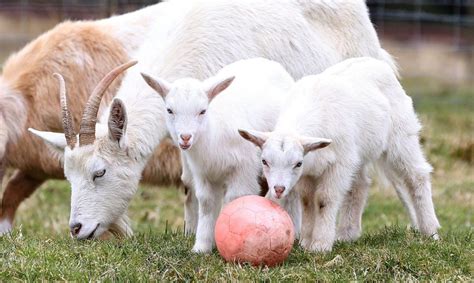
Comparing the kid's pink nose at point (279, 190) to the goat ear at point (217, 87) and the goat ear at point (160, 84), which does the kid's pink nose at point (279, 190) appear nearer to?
the goat ear at point (217, 87)

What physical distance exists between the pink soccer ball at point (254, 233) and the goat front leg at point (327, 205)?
1.11 ft

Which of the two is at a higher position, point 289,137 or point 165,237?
point 289,137

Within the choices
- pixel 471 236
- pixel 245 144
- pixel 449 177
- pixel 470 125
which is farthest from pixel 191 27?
pixel 470 125

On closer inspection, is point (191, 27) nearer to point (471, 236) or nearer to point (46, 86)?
point (46, 86)

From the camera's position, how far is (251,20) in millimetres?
7477

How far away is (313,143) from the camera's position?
224 inches

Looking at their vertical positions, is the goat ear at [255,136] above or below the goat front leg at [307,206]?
above

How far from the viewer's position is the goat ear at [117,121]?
6.34 metres

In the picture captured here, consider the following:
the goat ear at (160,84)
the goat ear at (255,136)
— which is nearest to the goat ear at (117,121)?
the goat ear at (160,84)

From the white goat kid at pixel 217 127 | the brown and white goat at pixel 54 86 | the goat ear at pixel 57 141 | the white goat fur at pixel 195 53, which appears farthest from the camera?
the brown and white goat at pixel 54 86

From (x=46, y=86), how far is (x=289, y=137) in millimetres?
2952

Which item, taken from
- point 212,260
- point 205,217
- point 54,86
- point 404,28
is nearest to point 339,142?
point 205,217

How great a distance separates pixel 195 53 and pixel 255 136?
1.45 meters

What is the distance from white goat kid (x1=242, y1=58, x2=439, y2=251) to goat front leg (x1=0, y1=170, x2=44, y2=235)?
2907mm
